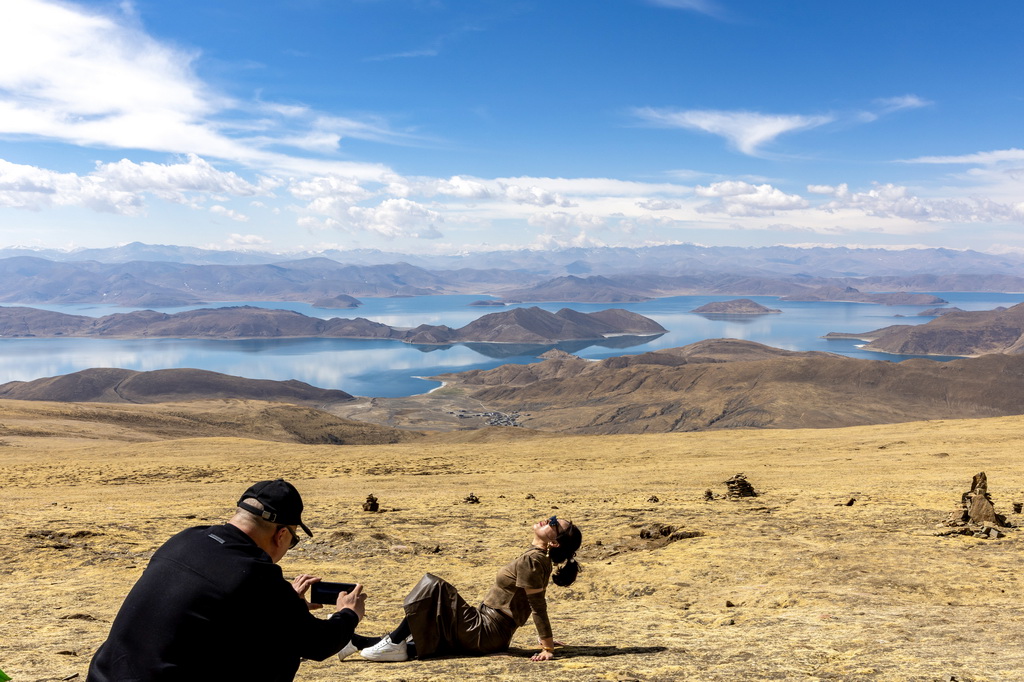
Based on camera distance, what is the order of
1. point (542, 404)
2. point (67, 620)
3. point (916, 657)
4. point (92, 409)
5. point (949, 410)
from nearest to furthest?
1. point (916, 657)
2. point (67, 620)
3. point (92, 409)
4. point (949, 410)
5. point (542, 404)

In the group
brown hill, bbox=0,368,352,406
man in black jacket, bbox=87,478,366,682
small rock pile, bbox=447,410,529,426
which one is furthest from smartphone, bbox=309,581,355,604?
brown hill, bbox=0,368,352,406

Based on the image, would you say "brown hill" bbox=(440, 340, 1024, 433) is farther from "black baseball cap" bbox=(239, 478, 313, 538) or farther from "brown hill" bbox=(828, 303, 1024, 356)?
"brown hill" bbox=(828, 303, 1024, 356)

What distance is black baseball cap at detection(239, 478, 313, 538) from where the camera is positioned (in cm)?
332

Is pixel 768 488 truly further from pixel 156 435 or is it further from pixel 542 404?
pixel 542 404

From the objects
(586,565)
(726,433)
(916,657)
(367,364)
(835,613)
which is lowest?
(367,364)

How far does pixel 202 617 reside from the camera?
2.96m

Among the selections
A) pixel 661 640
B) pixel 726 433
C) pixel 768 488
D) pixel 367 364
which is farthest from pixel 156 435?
pixel 367 364

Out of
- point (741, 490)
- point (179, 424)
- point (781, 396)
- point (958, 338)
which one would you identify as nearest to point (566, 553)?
point (741, 490)

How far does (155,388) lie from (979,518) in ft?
398

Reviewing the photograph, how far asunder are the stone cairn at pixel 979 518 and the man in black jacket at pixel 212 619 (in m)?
12.2

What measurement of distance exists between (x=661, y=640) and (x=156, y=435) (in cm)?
4605

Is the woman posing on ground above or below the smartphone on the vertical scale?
below

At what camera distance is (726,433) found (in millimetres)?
33438

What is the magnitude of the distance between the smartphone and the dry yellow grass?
1950 millimetres
